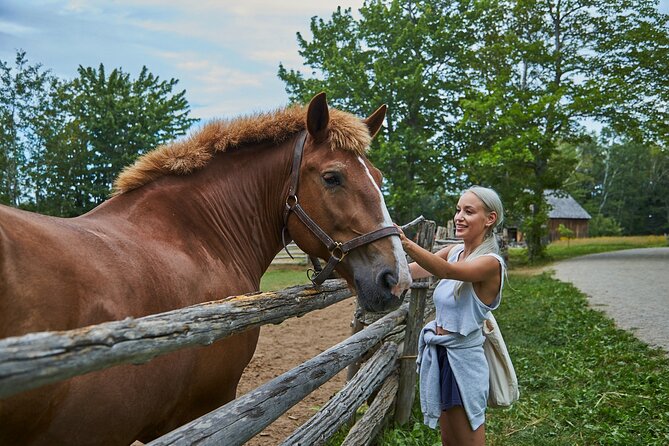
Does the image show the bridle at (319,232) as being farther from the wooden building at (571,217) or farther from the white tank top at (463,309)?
the wooden building at (571,217)

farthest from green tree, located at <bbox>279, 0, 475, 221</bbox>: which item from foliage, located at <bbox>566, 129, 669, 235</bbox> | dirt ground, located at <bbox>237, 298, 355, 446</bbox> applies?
foliage, located at <bbox>566, 129, 669, 235</bbox>

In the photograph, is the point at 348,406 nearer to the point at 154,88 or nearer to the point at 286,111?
the point at 286,111

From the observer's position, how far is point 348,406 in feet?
11.1

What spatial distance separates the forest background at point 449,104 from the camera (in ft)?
68.6

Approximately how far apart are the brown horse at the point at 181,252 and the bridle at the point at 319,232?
0.03 metres

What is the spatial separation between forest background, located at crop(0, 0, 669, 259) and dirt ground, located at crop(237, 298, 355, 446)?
1248 cm

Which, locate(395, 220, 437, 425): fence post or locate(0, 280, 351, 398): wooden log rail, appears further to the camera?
locate(395, 220, 437, 425): fence post

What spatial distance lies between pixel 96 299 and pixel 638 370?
6.34m

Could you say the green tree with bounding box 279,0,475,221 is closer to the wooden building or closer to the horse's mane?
the horse's mane

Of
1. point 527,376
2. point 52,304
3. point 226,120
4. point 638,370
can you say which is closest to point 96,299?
point 52,304

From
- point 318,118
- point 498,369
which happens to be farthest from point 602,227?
point 318,118

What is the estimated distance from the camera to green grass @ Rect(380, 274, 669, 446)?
164 inches

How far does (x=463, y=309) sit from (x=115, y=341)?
6.92ft

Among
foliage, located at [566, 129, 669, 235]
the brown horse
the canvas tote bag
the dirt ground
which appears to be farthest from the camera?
foliage, located at [566, 129, 669, 235]
